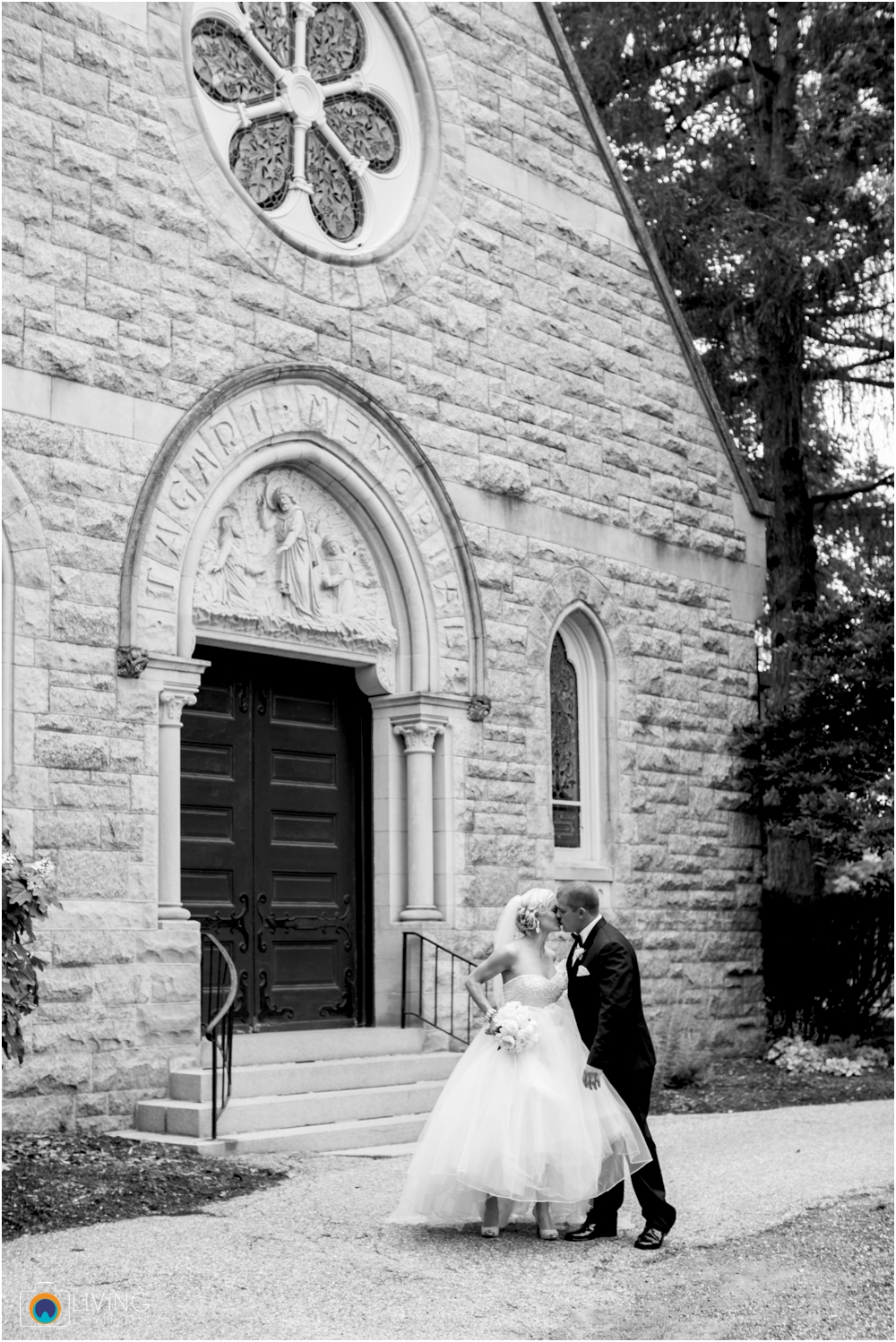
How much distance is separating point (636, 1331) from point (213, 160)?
8293mm

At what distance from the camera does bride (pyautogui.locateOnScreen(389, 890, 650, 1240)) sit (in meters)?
6.84

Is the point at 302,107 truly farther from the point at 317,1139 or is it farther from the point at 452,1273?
the point at 452,1273

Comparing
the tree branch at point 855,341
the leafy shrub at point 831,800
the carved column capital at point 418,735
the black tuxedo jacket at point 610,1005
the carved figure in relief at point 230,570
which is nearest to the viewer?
the black tuxedo jacket at point 610,1005

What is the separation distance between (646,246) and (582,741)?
4.50 meters

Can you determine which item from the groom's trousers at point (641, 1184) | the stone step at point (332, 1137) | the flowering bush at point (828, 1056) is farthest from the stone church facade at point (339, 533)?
the groom's trousers at point (641, 1184)

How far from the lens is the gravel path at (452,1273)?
5.68 meters

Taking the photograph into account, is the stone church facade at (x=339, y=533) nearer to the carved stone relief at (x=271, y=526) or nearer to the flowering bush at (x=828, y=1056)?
the carved stone relief at (x=271, y=526)

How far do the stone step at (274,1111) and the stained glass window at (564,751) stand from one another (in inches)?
137

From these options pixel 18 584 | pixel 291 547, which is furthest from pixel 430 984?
pixel 18 584

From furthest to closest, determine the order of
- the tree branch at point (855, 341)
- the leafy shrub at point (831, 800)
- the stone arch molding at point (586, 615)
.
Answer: the tree branch at point (855, 341) → the leafy shrub at point (831, 800) → the stone arch molding at point (586, 615)

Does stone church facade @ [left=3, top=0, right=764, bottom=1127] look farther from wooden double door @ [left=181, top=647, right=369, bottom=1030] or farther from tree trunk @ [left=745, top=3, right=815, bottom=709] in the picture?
tree trunk @ [left=745, top=3, right=815, bottom=709]

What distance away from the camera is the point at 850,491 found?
62.3 feet

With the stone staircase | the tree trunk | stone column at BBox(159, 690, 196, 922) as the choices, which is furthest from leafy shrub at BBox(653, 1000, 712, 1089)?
stone column at BBox(159, 690, 196, 922)

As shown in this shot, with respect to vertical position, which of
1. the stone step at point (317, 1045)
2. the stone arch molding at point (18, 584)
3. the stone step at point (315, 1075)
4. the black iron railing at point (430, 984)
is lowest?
the stone step at point (315, 1075)
